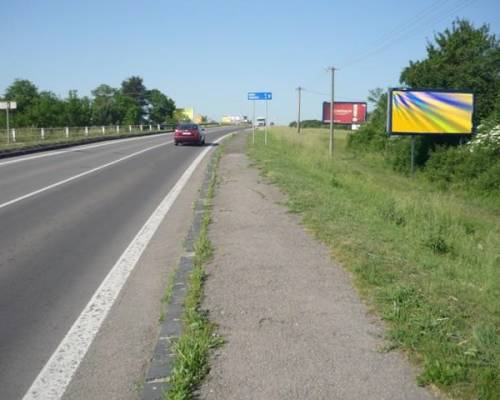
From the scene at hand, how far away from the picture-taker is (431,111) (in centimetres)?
3069

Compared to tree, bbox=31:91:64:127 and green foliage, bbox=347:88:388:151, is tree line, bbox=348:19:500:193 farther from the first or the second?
tree, bbox=31:91:64:127

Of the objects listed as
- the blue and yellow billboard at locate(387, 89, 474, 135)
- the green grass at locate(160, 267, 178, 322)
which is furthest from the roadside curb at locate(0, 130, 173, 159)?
the green grass at locate(160, 267, 178, 322)

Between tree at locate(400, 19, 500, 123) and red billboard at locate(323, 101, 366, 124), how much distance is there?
1749 inches

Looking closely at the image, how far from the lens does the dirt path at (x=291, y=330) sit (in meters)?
3.38

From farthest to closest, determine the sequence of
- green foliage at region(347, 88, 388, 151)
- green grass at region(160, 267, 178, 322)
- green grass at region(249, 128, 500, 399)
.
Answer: green foliage at region(347, 88, 388, 151)
green grass at region(160, 267, 178, 322)
green grass at region(249, 128, 500, 399)

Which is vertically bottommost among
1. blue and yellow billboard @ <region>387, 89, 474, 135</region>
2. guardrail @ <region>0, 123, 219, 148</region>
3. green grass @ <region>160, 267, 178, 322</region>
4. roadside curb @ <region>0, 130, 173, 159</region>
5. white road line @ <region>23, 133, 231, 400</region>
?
white road line @ <region>23, 133, 231, 400</region>

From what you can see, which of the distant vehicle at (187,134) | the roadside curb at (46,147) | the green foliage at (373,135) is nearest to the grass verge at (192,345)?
the roadside curb at (46,147)

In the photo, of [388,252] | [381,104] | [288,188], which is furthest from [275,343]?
[381,104]

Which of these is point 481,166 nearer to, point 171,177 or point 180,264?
point 171,177

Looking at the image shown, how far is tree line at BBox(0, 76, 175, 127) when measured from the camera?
220ft

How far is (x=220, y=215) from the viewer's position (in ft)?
30.5

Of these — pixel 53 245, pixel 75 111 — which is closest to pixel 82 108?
pixel 75 111

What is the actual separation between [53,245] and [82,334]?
336 centimetres

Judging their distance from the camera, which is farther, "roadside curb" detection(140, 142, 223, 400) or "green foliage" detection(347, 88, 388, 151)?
"green foliage" detection(347, 88, 388, 151)
